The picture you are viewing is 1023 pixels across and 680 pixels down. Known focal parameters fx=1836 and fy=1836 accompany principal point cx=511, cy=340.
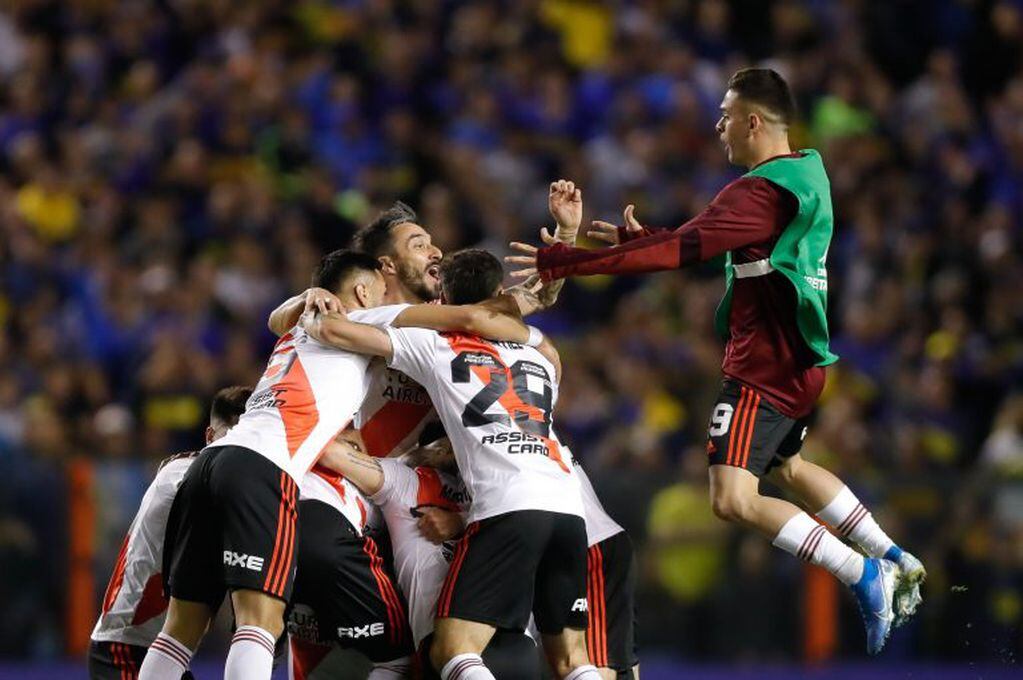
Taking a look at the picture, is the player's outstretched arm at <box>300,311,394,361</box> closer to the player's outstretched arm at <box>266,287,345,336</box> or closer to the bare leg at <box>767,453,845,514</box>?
the player's outstretched arm at <box>266,287,345,336</box>

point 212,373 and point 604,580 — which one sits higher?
point 212,373

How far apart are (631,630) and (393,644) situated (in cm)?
100

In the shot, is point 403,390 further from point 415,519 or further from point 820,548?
point 820,548

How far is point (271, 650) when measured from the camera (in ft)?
21.4

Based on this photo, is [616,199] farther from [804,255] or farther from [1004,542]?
[804,255]

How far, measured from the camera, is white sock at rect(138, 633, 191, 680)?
6.64 meters

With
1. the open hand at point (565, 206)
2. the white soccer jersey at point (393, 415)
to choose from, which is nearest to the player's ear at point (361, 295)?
the white soccer jersey at point (393, 415)

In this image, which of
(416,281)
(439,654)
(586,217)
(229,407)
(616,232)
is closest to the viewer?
(439,654)

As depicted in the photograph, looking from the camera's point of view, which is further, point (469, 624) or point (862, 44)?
point (862, 44)

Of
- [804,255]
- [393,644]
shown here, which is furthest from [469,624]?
[804,255]

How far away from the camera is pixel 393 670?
7.02 m

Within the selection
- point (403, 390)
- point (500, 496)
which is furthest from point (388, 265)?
point (500, 496)

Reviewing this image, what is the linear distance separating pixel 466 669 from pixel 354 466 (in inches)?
37.5

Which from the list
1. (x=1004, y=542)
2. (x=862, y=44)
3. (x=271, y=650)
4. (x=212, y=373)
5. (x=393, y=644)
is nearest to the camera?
(x=271, y=650)
